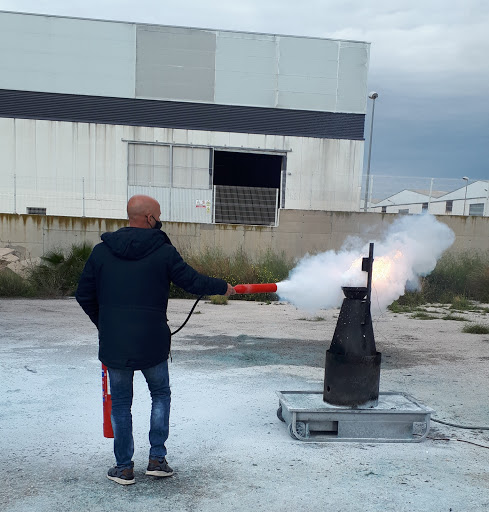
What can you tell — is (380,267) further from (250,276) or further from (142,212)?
(250,276)

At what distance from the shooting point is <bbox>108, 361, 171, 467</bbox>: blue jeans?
3.39 metres

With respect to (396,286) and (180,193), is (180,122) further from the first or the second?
(396,286)

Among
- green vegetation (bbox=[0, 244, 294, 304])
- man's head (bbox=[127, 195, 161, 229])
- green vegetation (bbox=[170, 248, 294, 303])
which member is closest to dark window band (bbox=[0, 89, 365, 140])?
green vegetation (bbox=[0, 244, 294, 304])

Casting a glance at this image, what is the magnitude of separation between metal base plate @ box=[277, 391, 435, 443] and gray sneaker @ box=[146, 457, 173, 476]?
3.82 feet

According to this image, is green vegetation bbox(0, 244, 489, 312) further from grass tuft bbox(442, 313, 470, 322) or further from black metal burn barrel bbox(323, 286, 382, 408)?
black metal burn barrel bbox(323, 286, 382, 408)

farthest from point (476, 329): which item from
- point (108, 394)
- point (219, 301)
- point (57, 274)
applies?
point (57, 274)

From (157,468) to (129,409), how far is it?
47 cm

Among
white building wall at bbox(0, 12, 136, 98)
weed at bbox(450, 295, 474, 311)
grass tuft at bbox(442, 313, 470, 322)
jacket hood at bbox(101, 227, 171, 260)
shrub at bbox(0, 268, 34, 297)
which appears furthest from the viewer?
white building wall at bbox(0, 12, 136, 98)

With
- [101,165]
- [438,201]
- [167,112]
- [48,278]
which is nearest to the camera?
[48,278]

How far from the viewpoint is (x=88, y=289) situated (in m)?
3.46

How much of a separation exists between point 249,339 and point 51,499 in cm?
524

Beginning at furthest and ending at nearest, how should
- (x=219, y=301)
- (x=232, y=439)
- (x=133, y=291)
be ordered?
(x=219, y=301) → (x=232, y=439) → (x=133, y=291)

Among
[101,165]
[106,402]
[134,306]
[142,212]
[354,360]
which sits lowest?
[106,402]

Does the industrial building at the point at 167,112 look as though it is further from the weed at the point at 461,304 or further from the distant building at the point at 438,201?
the weed at the point at 461,304
